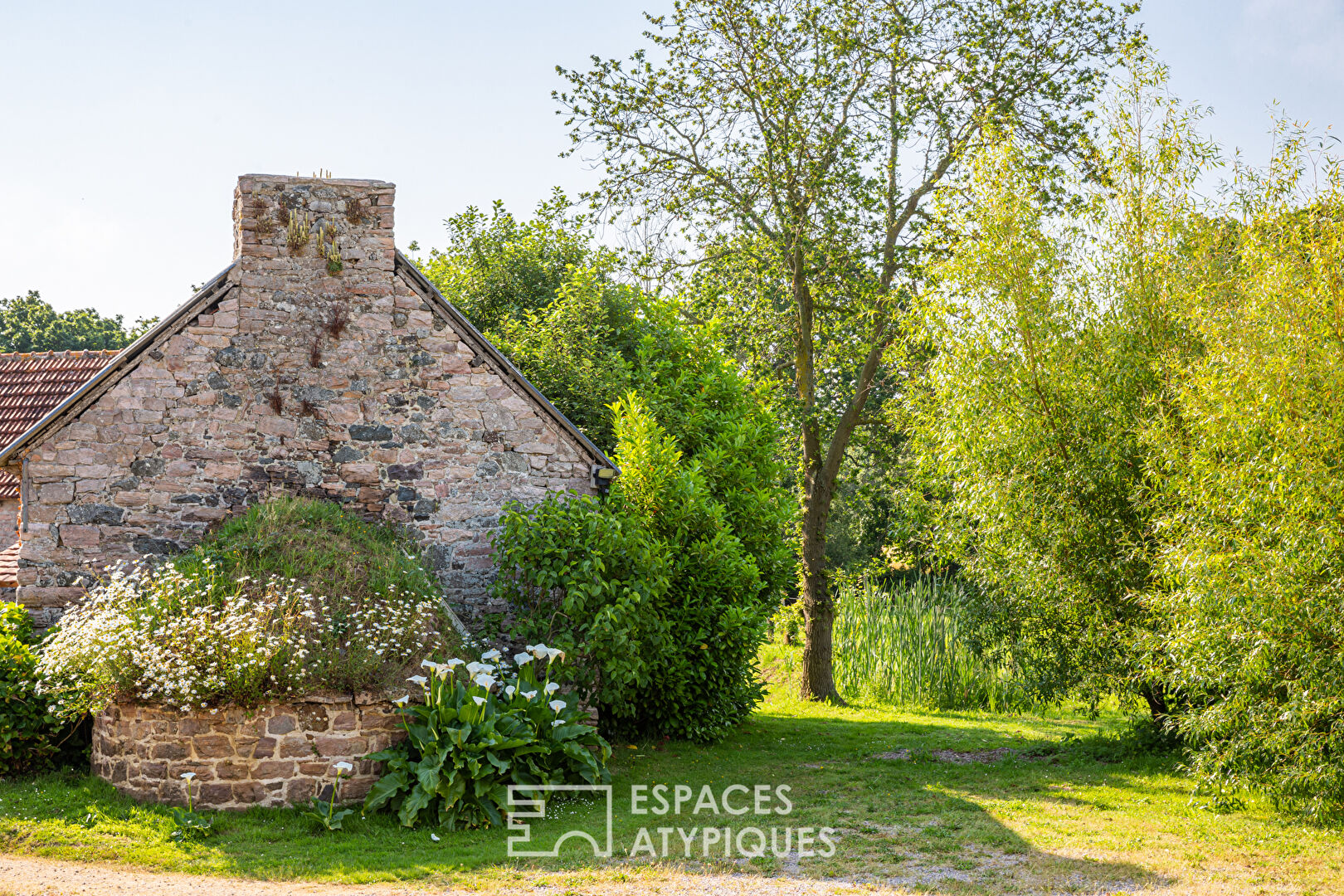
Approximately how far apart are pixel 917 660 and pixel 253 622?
36.8 feet

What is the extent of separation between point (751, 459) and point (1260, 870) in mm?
7462

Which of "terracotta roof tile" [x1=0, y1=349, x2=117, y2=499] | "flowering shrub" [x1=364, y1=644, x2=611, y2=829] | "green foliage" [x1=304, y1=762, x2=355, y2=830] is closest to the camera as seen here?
"green foliage" [x1=304, y1=762, x2=355, y2=830]

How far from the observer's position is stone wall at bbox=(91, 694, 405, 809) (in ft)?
25.8

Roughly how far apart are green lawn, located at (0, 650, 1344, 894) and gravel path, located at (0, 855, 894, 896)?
16 centimetres

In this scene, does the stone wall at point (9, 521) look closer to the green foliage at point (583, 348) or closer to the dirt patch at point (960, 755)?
the green foliage at point (583, 348)

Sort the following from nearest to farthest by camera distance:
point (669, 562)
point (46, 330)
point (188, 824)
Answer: point (188, 824)
point (669, 562)
point (46, 330)

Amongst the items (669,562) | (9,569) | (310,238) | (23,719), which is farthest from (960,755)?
(9,569)

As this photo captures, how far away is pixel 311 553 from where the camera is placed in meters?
9.41

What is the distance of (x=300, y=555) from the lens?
9.43 meters

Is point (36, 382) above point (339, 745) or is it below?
above

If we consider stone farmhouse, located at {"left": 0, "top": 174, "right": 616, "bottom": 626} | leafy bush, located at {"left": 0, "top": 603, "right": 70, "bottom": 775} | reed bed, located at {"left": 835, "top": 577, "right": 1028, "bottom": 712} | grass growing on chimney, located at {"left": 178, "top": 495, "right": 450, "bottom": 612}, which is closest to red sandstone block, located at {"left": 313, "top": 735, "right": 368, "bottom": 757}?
grass growing on chimney, located at {"left": 178, "top": 495, "right": 450, "bottom": 612}

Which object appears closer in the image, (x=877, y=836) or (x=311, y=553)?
(x=877, y=836)

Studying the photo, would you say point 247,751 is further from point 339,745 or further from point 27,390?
point 27,390

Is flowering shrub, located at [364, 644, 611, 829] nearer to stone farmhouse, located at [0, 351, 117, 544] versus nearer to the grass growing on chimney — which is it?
the grass growing on chimney
